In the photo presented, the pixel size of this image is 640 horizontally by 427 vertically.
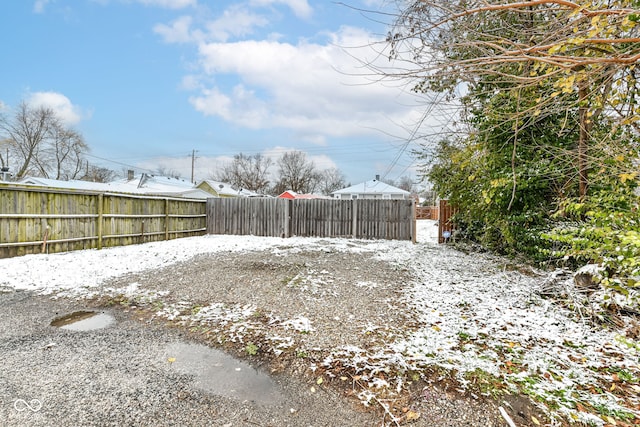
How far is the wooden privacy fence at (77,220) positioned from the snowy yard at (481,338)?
2.24 feet

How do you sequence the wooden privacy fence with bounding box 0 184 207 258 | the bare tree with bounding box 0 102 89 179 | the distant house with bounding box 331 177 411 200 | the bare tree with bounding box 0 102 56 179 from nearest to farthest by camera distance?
the wooden privacy fence with bounding box 0 184 207 258
the bare tree with bounding box 0 102 56 179
the bare tree with bounding box 0 102 89 179
the distant house with bounding box 331 177 411 200

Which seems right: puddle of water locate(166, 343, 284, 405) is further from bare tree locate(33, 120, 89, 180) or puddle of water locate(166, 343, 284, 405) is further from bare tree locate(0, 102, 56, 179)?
bare tree locate(33, 120, 89, 180)

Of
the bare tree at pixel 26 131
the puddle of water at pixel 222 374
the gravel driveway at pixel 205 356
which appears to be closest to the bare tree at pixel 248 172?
the bare tree at pixel 26 131

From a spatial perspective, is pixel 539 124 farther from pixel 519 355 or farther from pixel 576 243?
pixel 519 355

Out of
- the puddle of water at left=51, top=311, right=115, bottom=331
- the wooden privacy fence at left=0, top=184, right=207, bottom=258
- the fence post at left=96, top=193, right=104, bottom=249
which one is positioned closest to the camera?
the puddle of water at left=51, top=311, right=115, bottom=331

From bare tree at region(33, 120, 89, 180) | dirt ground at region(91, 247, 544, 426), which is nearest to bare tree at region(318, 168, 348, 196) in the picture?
bare tree at region(33, 120, 89, 180)

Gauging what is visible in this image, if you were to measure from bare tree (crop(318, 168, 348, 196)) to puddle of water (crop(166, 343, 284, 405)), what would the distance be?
127 feet

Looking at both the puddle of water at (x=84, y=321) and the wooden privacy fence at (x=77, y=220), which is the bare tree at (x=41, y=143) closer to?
the wooden privacy fence at (x=77, y=220)

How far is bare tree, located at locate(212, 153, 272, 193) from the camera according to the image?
36.2 meters

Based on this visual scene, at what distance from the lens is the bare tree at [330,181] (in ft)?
135

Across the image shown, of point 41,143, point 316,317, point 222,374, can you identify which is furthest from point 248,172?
point 222,374

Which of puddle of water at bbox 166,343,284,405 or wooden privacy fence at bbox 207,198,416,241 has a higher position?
wooden privacy fence at bbox 207,198,416,241

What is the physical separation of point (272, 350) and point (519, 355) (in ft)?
6.44

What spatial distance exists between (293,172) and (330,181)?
739cm
